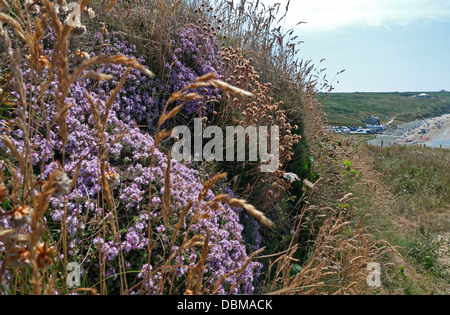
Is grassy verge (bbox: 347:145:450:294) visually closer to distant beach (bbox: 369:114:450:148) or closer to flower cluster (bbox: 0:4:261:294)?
flower cluster (bbox: 0:4:261:294)

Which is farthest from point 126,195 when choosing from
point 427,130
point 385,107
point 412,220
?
point 385,107

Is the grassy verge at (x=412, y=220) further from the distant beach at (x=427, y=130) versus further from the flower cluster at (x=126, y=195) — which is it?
the distant beach at (x=427, y=130)

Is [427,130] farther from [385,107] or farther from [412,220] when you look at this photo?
[412,220]

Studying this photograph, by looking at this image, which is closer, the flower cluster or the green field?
the flower cluster

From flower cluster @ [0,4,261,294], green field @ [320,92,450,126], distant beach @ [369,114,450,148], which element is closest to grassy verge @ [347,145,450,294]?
flower cluster @ [0,4,261,294]

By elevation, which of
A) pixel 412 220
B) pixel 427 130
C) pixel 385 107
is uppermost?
pixel 385 107

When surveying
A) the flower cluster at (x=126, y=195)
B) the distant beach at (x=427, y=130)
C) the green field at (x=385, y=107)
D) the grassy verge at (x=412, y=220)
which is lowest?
the grassy verge at (x=412, y=220)

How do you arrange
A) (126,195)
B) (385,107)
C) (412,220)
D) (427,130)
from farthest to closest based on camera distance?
(385,107)
(427,130)
(412,220)
(126,195)

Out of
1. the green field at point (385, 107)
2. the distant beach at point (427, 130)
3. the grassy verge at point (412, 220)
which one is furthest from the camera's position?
the green field at point (385, 107)

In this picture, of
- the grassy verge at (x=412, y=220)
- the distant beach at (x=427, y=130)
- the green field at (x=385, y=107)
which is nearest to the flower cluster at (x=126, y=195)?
the grassy verge at (x=412, y=220)

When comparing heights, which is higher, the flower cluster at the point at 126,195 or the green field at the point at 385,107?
the green field at the point at 385,107

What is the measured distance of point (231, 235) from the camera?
2705 mm
